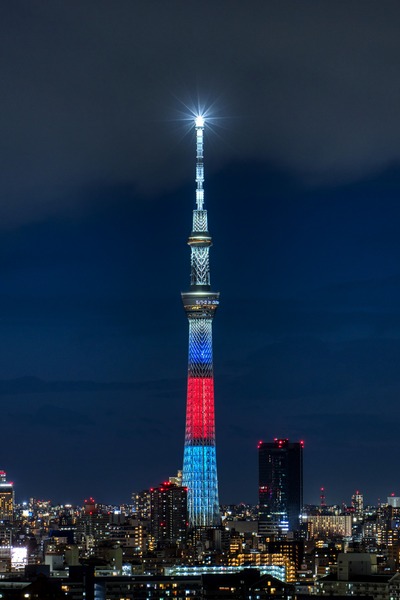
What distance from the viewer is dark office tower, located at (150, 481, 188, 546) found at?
76188mm

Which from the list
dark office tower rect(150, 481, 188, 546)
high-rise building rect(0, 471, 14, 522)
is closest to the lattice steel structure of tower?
dark office tower rect(150, 481, 188, 546)

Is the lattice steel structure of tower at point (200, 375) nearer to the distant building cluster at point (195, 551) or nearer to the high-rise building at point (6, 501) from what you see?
the distant building cluster at point (195, 551)

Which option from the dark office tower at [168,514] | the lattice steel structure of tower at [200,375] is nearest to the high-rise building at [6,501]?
the dark office tower at [168,514]

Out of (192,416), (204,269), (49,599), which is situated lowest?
(49,599)

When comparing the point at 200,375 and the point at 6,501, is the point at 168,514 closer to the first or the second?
the point at 200,375

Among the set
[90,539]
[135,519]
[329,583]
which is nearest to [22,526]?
[135,519]

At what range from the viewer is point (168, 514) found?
3125 inches

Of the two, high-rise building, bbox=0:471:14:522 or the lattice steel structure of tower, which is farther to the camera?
high-rise building, bbox=0:471:14:522

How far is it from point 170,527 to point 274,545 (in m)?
13.1

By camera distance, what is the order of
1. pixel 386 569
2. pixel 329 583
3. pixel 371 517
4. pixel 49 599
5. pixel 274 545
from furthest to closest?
1. pixel 371 517
2. pixel 274 545
3. pixel 386 569
4. pixel 329 583
5. pixel 49 599

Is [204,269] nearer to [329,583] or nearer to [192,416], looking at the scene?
[192,416]

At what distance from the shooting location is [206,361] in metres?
71.9

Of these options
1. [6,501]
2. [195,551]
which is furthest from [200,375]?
[6,501]

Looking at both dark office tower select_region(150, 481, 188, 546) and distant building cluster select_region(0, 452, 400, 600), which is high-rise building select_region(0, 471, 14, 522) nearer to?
distant building cluster select_region(0, 452, 400, 600)
